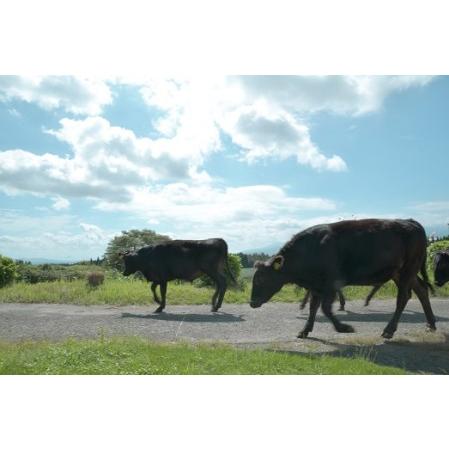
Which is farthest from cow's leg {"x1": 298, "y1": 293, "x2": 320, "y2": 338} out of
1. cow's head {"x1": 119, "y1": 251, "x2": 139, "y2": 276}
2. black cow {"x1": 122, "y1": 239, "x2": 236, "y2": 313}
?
cow's head {"x1": 119, "y1": 251, "x2": 139, "y2": 276}

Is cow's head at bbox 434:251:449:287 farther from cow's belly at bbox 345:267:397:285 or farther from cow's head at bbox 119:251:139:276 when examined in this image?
cow's head at bbox 119:251:139:276

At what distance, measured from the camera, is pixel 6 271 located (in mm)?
18453

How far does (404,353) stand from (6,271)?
1617 centimetres

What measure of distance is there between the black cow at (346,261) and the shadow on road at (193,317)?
2654 mm

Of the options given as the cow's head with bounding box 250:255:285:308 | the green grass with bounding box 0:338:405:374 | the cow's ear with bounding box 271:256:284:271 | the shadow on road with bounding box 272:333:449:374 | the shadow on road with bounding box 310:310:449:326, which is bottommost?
the shadow on road with bounding box 310:310:449:326

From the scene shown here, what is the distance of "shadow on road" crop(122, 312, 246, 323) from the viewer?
11.5 metres

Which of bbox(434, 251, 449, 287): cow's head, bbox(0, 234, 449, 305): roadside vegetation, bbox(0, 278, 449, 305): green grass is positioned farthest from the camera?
bbox(0, 234, 449, 305): roadside vegetation

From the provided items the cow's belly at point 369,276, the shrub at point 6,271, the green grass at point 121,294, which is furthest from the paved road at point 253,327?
the shrub at point 6,271

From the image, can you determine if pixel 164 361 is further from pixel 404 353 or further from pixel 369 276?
pixel 369 276

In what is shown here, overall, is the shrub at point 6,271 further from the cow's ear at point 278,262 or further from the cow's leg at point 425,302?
the cow's leg at point 425,302

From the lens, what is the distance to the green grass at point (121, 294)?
15836 millimetres

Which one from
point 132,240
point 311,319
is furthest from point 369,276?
point 132,240

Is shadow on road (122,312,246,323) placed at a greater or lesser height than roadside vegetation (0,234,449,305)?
lesser

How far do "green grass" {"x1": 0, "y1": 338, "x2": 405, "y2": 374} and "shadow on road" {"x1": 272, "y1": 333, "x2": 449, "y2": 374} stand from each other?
42 cm
